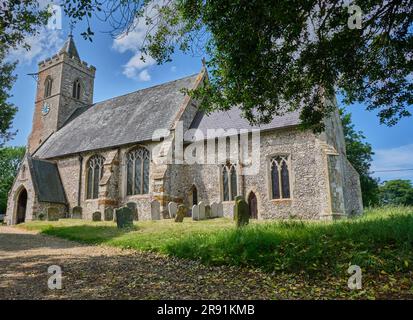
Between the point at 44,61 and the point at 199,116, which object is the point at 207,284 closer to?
the point at 199,116

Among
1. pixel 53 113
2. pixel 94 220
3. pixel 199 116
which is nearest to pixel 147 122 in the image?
pixel 199 116

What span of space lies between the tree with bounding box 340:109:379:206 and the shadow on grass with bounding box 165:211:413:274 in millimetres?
26186

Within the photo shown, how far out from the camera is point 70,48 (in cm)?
3078

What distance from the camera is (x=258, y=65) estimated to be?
674 cm

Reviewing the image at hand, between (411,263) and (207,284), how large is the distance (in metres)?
3.25

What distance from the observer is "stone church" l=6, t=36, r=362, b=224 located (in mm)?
15164

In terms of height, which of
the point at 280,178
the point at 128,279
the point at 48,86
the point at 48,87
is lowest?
the point at 128,279

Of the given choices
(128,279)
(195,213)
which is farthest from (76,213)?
(128,279)

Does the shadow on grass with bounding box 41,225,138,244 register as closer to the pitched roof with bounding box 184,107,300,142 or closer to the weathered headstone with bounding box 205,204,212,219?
the weathered headstone with bounding box 205,204,212,219

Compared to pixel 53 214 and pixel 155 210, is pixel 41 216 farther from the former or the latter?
pixel 155 210

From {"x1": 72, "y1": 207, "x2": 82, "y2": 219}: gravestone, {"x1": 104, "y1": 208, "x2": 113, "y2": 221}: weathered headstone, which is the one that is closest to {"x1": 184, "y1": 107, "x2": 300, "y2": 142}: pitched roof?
{"x1": 104, "y1": 208, "x2": 113, "y2": 221}: weathered headstone

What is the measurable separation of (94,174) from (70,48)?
1644cm

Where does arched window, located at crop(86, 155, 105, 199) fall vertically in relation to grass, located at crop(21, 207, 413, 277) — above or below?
above

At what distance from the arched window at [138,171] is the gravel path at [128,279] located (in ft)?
36.9
